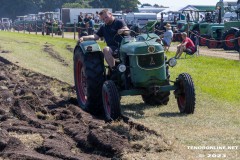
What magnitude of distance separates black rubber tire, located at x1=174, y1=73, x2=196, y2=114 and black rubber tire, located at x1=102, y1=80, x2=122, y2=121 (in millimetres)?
1059

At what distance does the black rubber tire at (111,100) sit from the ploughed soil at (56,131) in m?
0.14

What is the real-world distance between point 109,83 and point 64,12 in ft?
167

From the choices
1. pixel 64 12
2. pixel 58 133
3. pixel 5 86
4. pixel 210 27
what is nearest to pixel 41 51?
pixel 210 27

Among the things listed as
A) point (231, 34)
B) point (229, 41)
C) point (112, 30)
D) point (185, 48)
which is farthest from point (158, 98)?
point (229, 41)

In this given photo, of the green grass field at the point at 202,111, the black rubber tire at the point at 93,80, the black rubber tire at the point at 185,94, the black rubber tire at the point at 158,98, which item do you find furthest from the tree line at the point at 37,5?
the black rubber tire at the point at 185,94

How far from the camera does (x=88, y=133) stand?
7.42 m

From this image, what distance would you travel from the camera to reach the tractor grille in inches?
364

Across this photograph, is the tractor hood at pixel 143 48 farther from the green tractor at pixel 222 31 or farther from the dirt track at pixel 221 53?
the green tractor at pixel 222 31

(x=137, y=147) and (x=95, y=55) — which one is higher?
(x=95, y=55)

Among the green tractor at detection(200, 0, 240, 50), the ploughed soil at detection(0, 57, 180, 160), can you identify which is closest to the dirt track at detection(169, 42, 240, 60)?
the green tractor at detection(200, 0, 240, 50)

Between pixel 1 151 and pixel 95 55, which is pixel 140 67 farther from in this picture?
pixel 1 151

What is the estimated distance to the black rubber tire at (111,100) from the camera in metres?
8.71

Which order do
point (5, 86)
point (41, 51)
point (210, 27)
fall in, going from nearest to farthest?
point (5, 86), point (41, 51), point (210, 27)

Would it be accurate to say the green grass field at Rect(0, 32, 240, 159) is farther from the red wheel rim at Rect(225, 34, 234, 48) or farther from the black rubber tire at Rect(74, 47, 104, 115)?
the red wheel rim at Rect(225, 34, 234, 48)
